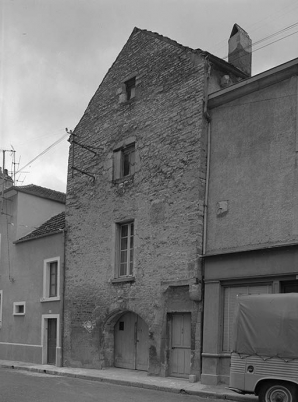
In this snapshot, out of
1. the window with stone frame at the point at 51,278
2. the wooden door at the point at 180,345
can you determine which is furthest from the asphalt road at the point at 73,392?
the window with stone frame at the point at 51,278

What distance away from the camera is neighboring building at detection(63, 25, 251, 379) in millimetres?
15172

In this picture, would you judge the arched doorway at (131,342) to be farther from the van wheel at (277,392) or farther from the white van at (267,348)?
the van wheel at (277,392)

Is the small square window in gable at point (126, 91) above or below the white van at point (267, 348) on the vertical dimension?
above

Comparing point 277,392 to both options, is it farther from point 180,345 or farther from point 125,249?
point 125,249

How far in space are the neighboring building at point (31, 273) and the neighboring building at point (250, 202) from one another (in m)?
7.82

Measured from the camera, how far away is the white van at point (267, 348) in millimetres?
9781

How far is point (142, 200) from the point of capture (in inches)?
667

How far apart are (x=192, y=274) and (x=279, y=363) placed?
504 cm

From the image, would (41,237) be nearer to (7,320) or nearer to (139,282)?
(7,320)

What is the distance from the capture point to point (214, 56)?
1577 cm

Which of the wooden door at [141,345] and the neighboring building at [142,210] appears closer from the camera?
the neighboring building at [142,210]

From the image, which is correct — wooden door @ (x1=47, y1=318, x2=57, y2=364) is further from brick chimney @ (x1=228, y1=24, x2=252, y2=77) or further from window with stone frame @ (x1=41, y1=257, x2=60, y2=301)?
brick chimney @ (x1=228, y1=24, x2=252, y2=77)

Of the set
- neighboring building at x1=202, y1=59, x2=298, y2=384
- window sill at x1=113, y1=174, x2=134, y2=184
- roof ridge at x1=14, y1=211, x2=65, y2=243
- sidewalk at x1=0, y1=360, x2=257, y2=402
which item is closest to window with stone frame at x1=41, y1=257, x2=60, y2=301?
roof ridge at x1=14, y1=211, x2=65, y2=243

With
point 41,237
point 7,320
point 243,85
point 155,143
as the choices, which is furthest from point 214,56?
point 7,320
